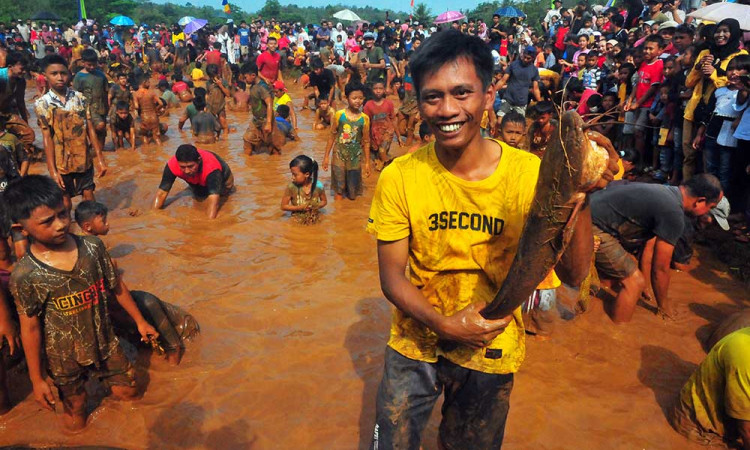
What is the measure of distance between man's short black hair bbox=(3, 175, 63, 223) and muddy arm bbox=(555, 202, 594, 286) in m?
2.80

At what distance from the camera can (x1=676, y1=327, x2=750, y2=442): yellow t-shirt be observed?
2822 mm

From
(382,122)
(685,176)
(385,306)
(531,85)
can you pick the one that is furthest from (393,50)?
(385,306)

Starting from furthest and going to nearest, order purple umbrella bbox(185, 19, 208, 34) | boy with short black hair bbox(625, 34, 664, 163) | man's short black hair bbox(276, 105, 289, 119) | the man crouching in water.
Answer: purple umbrella bbox(185, 19, 208, 34) < man's short black hair bbox(276, 105, 289, 119) < boy with short black hair bbox(625, 34, 664, 163) < the man crouching in water

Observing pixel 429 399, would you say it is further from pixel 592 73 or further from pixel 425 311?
pixel 592 73

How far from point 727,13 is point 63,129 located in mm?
9035

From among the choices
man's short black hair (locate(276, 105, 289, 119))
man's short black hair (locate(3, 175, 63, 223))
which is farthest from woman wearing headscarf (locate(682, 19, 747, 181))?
man's short black hair (locate(276, 105, 289, 119))

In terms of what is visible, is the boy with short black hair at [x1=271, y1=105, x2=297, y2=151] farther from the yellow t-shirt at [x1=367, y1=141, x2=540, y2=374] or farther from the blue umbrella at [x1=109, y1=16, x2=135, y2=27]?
the blue umbrella at [x1=109, y1=16, x2=135, y2=27]

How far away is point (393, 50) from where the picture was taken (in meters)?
19.1

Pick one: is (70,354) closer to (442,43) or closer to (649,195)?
(442,43)

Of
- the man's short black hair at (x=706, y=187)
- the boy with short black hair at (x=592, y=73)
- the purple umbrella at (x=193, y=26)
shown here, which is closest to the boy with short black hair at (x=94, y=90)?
the boy with short black hair at (x=592, y=73)

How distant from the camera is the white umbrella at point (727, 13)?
22.5 ft

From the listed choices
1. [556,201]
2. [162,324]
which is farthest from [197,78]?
[556,201]

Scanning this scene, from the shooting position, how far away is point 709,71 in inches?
227

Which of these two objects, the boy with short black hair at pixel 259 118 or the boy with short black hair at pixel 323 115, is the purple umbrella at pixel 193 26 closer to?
the boy with short black hair at pixel 323 115
